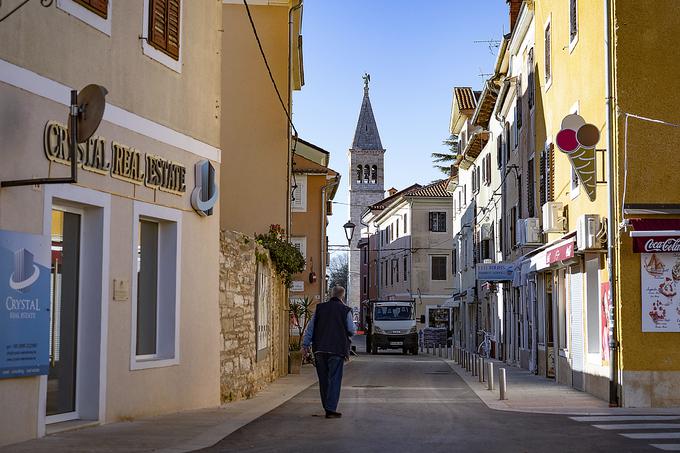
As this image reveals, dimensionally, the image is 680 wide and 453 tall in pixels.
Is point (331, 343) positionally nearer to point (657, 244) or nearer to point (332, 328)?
point (332, 328)

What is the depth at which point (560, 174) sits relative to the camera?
2259 centimetres

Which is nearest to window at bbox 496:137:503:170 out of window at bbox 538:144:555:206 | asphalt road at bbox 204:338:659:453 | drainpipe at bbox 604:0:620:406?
window at bbox 538:144:555:206

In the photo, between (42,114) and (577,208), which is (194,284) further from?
(577,208)

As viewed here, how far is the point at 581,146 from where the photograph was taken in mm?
16906

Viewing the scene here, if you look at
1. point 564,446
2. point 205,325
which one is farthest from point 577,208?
point 564,446

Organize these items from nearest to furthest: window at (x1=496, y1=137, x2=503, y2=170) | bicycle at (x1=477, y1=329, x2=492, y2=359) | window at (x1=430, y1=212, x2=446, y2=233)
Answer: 1. window at (x1=496, y1=137, x2=503, y2=170)
2. bicycle at (x1=477, y1=329, x2=492, y2=359)
3. window at (x1=430, y1=212, x2=446, y2=233)

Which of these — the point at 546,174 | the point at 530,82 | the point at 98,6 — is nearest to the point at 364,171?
the point at 530,82

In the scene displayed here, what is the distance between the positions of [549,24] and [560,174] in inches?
163

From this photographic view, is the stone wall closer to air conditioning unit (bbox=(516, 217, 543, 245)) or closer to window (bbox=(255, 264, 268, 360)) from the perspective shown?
window (bbox=(255, 264, 268, 360))

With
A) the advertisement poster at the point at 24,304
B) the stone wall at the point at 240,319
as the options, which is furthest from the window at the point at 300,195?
the advertisement poster at the point at 24,304

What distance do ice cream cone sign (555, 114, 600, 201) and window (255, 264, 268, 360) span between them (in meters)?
6.53

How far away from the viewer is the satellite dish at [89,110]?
402 inches

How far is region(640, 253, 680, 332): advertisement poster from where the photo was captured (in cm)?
1612

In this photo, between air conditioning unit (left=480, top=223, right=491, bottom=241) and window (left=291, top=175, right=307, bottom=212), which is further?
window (left=291, top=175, right=307, bottom=212)
